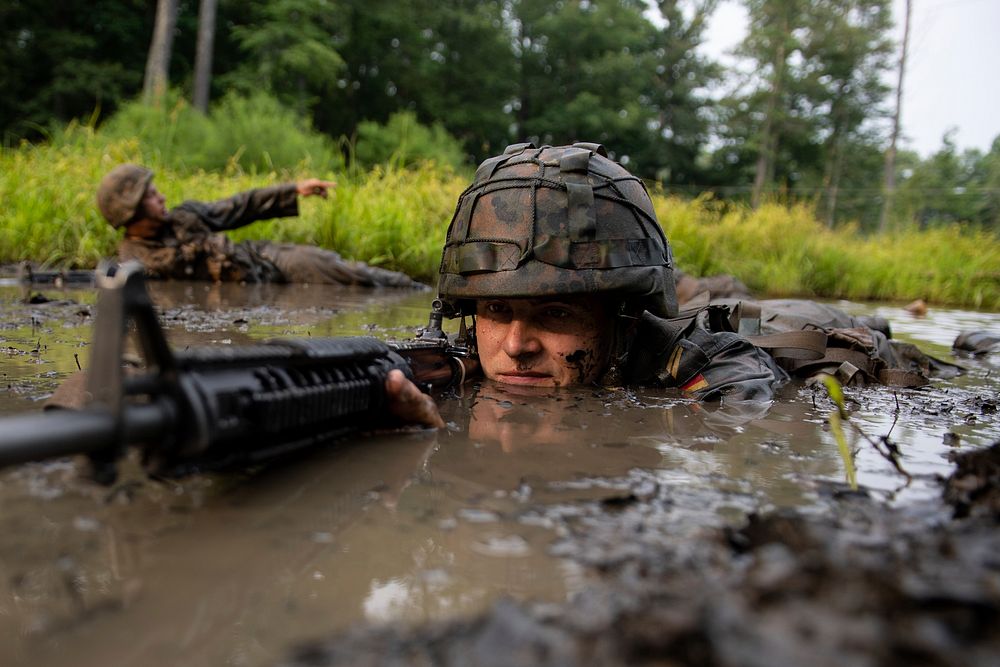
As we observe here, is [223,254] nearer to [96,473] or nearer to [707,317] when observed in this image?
[707,317]

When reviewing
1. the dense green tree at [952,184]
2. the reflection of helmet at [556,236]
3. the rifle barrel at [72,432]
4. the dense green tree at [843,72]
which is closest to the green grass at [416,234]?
the reflection of helmet at [556,236]

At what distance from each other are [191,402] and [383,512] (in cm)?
48

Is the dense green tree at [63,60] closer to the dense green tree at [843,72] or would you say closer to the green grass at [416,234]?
the green grass at [416,234]

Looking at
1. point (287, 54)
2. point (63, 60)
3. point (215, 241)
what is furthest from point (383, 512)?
point (63, 60)

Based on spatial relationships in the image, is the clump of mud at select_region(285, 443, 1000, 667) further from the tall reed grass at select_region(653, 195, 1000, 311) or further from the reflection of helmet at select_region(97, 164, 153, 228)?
the tall reed grass at select_region(653, 195, 1000, 311)

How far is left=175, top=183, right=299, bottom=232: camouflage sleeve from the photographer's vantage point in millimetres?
7723

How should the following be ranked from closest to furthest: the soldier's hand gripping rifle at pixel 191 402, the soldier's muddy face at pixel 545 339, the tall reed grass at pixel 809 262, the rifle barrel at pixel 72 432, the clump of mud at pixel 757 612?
1. the clump of mud at pixel 757 612
2. the rifle barrel at pixel 72 432
3. the soldier's hand gripping rifle at pixel 191 402
4. the soldier's muddy face at pixel 545 339
5. the tall reed grass at pixel 809 262

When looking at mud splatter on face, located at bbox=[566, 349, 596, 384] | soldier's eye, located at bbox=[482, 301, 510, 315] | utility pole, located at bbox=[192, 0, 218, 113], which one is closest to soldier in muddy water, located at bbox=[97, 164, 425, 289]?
soldier's eye, located at bbox=[482, 301, 510, 315]

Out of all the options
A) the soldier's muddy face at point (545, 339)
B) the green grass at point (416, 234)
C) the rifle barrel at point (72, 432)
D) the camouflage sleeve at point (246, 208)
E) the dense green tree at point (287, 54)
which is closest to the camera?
the rifle barrel at point (72, 432)

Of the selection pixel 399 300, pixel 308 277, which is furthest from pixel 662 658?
pixel 308 277

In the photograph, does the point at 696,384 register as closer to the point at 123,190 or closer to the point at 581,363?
the point at 581,363

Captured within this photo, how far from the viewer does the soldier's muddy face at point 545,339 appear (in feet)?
9.77

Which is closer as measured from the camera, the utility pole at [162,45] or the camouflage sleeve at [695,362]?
the camouflage sleeve at [695,362]

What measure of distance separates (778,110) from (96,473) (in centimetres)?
3767
